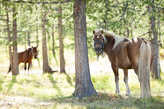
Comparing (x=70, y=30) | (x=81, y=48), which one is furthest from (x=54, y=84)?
(x=81, y=48)

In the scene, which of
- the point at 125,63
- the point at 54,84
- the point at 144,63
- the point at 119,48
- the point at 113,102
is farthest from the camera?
the point at 54,84

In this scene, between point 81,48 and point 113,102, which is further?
point 81,48

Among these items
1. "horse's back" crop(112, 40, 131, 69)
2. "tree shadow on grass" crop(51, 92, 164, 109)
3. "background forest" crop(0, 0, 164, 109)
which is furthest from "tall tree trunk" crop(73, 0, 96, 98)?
"horse's back" crop(112, 40, 131, 69)

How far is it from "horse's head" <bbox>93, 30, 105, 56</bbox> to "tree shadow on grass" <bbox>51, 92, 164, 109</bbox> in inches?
73.0

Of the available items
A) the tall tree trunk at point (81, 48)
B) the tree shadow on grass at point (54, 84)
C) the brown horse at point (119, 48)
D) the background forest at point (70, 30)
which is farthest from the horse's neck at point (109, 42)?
the tree shadow on grass at point (54, 84)

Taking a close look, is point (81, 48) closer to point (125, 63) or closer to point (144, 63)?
point (125, 63)

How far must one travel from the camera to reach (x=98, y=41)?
12078 millimetres

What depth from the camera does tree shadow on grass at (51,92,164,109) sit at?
9.20 meters

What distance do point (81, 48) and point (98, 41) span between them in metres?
0.90

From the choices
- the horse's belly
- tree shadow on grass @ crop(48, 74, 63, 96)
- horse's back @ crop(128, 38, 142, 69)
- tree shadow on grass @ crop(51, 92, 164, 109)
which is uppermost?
horse's back @ crop(128, 38, 142, 69)

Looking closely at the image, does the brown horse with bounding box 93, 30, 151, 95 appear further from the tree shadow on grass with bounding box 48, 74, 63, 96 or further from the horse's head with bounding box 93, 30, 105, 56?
the tree shadow on grass with bounding box 48, 74, 63, 96

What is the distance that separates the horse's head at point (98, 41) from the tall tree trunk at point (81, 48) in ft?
1.73

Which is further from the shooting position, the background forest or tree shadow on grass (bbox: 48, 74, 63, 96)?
tree shadow on grass (bbox: 48, 74, 63, 96)

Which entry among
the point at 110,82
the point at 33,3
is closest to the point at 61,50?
the point at 110,82
